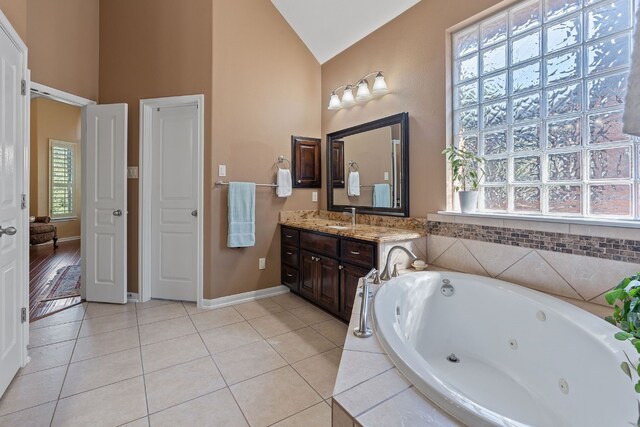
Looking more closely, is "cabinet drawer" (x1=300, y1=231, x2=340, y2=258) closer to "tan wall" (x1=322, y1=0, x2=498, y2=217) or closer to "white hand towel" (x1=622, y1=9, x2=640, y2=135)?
"tan wall" (x1=322, y1=0, x2=498, y2=217)

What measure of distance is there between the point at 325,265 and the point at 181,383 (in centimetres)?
137

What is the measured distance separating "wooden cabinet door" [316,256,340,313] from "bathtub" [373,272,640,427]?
800mm

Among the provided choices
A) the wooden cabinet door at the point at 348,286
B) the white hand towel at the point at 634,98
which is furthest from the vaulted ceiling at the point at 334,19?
the wooden cabinet door at the point at 348,286

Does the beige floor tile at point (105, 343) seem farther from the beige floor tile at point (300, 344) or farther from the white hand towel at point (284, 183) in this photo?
the white hand towel at point (284, 183)

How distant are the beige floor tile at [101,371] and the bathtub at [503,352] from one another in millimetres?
1593

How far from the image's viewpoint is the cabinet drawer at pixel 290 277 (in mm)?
3189

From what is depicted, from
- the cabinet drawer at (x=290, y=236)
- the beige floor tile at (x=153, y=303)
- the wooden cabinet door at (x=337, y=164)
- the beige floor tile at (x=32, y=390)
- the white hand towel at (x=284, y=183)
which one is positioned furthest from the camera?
the wooden cabinet door at (x=337, y=164)

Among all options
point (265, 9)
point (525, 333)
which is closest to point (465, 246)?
point (525, 333)

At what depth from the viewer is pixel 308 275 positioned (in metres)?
2.98

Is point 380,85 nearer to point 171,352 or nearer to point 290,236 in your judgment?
point 290,236

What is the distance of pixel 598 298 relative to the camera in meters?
1.59

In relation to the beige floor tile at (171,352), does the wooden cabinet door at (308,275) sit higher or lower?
higher

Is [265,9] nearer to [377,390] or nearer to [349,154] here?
[349,154]

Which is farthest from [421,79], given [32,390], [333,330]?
[32,390]
